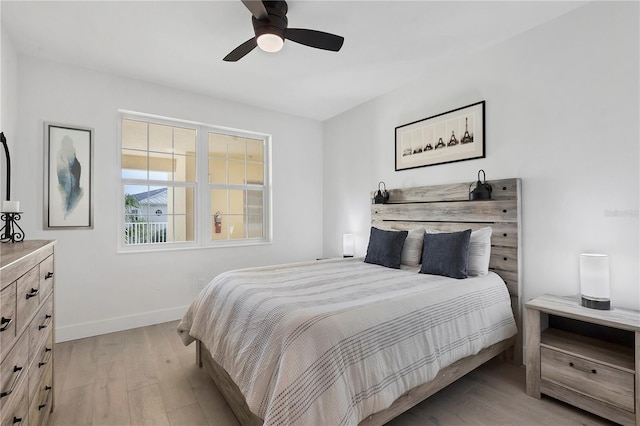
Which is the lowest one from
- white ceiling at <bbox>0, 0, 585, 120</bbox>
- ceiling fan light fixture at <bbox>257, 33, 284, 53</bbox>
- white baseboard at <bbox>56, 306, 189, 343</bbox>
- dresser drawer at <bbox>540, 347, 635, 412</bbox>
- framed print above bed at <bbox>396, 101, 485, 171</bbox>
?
white baseboard at <bbox>56, 306, 189, 343</bbox>

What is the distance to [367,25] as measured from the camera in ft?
7.96

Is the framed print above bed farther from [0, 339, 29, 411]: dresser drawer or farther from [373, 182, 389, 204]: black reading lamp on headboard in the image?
[0, 339, 29, 411]: dresser drawer

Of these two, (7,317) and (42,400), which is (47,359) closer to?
(42,400)

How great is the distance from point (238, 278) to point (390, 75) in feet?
8.48

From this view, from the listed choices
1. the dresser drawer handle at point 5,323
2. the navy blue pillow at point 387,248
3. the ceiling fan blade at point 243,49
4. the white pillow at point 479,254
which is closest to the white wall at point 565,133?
the white pillow at point 479,254

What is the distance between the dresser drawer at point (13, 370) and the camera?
982mm

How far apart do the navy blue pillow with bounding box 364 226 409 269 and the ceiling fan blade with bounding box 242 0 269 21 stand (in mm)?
2097

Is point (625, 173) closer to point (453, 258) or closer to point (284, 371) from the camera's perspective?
point (453, 258)

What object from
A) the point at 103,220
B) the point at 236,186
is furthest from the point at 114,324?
the point at 236,186

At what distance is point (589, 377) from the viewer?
1818mm

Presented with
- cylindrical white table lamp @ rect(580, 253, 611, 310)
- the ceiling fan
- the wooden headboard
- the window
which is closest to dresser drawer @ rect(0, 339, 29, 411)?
the ceiling fan

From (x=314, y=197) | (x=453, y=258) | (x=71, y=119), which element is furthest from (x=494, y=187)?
(x=71, y=119)

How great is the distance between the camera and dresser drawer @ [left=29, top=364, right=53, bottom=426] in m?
1.38

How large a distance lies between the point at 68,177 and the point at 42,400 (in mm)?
2217
